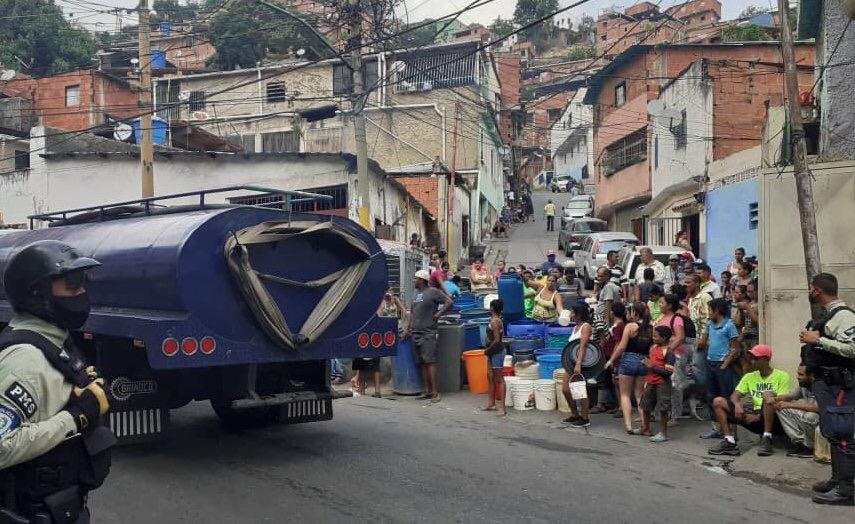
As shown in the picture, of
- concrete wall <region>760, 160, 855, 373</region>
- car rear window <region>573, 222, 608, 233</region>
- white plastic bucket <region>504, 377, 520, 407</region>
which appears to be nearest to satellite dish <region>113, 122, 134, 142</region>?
car rear window <region>573, 222, 608, 233</region>

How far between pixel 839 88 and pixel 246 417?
905 cm

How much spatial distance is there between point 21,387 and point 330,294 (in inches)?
205

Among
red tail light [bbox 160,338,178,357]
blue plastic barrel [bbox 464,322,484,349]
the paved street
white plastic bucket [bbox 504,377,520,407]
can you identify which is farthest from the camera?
blue plastic barrel [bbox 464,322,484,349]

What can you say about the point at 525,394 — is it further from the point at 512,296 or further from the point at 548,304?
the point at 512,296

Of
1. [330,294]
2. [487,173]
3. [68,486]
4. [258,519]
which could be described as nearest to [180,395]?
[330,294]

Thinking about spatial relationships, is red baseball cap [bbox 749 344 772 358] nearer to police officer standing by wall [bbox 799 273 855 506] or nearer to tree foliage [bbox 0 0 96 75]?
police officer standing by wall [bbox 799 273 855 506]

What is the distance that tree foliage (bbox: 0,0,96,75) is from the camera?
49500 mm

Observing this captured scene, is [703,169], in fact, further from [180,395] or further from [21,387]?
[21,387]

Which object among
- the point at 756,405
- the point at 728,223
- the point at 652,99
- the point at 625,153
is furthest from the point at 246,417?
the point at 625,153

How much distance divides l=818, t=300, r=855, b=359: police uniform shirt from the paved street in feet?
4.61

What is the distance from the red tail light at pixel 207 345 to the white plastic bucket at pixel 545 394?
5.81 metres

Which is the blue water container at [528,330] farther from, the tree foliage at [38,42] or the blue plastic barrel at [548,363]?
the tree foliage at [38,42]

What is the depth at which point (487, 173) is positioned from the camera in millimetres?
46344

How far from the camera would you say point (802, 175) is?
9.52 metres
